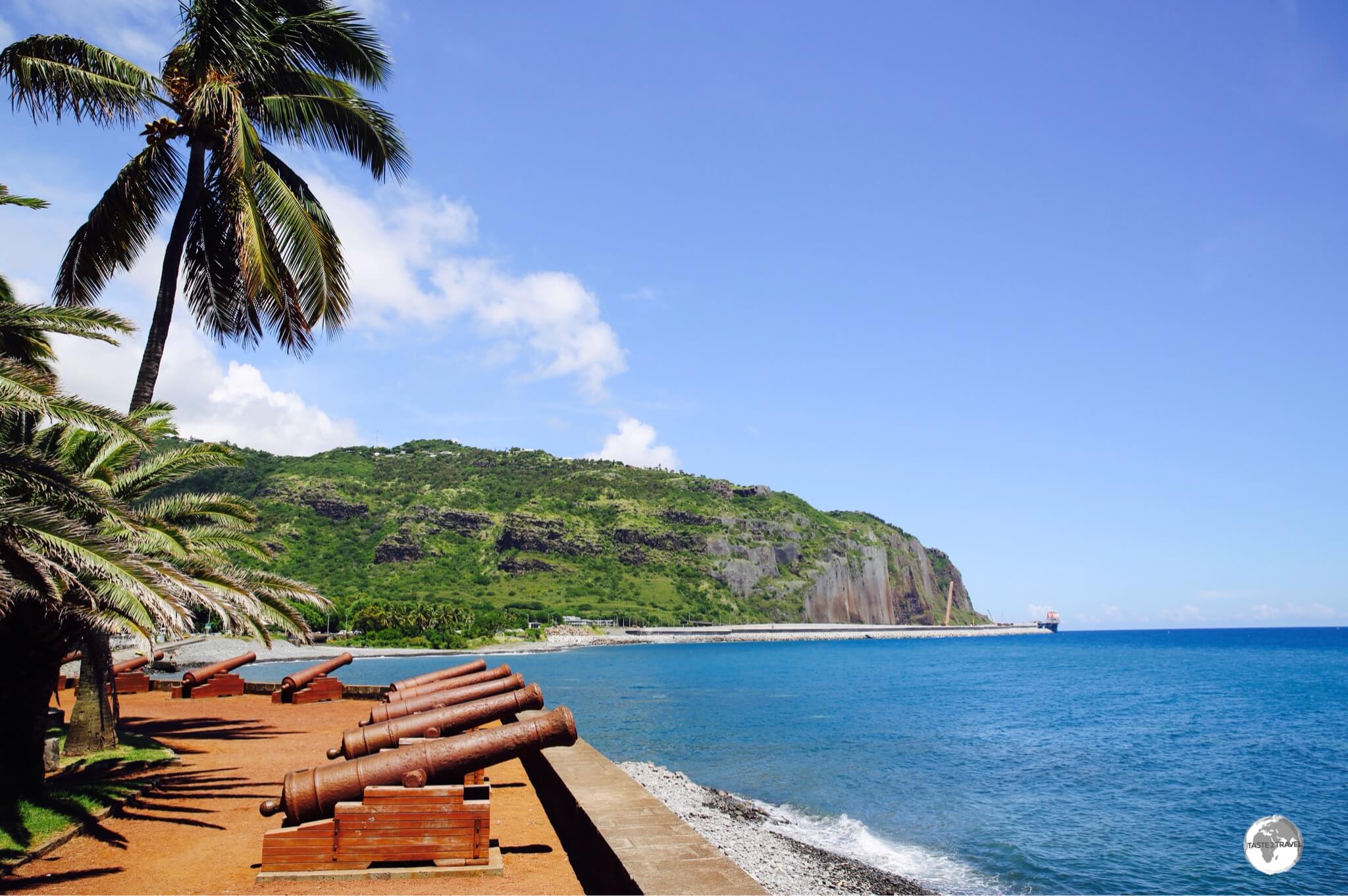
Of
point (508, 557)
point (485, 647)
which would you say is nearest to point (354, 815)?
point (485, 647)

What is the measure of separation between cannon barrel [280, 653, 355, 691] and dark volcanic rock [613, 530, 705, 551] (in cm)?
14429

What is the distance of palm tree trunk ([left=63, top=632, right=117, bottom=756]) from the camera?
38.6 ft

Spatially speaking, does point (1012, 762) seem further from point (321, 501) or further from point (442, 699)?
point (321, 501)

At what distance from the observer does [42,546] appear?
6.61m

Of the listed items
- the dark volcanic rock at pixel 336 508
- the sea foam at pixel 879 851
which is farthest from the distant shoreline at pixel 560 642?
the dark volcanic rock at pixel 336 508

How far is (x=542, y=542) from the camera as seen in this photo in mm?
154500

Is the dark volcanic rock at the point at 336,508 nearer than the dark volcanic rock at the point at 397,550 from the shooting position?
No

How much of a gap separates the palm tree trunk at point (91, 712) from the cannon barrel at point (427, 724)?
5.25 m

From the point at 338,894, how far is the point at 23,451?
13.7 feet

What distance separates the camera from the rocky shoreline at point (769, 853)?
13.7 m

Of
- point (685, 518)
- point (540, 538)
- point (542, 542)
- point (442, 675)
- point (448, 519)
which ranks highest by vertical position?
point (685, 518)

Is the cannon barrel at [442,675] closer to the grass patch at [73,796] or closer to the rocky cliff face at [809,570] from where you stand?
the grass patch at [73,796]

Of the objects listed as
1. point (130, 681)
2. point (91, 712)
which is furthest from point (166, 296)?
point (130, 681)

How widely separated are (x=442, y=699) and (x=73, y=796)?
3.74 meters
